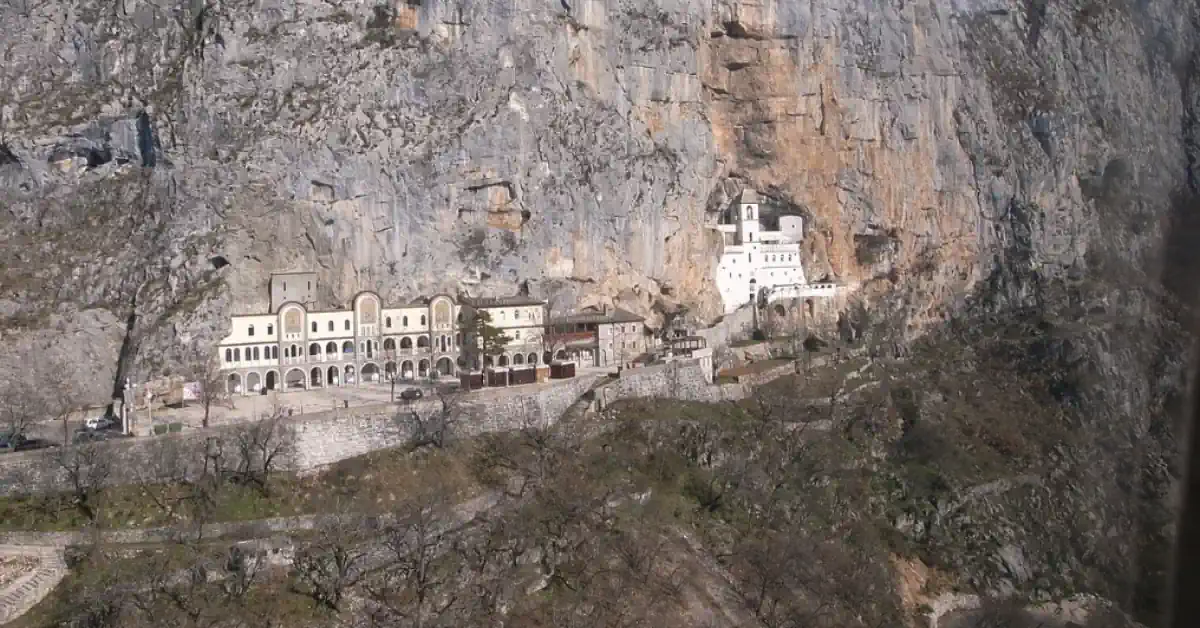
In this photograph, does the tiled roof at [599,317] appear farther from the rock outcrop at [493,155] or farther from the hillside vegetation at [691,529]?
the hillside vegetation at [691,529]

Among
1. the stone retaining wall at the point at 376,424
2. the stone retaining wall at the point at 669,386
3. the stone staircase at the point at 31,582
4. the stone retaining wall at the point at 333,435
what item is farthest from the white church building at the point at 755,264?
the stone staircase at the point at 31,582

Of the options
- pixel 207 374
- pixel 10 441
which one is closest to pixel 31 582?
pixel 10 441

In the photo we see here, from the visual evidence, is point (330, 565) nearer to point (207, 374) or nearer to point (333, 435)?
point (333, 435)

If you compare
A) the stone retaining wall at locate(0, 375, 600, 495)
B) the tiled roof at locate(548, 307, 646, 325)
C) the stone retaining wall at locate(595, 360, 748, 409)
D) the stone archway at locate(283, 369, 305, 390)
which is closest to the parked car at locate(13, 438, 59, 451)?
the stone retaining wall at locate(0, 375, 600, 495)

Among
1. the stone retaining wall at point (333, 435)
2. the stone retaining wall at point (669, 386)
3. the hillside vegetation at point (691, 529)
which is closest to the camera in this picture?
the hillside vegetation at point (691, 529)

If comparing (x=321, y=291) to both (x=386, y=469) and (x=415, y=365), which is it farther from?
(x=386, y=469)

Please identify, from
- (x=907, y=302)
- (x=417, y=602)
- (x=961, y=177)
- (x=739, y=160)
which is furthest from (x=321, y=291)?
(x=961, y=177)
